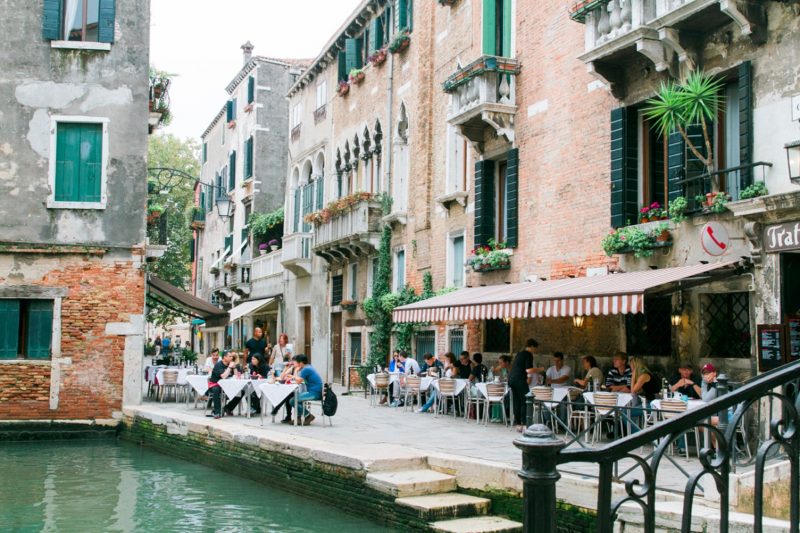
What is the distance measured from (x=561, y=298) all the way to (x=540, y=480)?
963 cm

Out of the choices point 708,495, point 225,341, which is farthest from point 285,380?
point 225,341

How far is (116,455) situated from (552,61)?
10345mm

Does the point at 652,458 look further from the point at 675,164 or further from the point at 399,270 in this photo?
the point at 399,270

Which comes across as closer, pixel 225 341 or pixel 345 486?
pixel 345 486

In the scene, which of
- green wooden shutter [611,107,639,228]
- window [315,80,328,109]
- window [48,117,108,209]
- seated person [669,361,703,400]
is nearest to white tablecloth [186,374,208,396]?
window [48,117,108,209]

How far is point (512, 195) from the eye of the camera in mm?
16828

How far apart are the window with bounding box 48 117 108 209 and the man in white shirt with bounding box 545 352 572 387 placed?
31.7ft

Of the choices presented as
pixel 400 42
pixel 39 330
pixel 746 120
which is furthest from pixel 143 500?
pixel 400 42

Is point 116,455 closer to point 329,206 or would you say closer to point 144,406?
point 144,406

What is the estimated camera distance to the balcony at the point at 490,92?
16.6 meters

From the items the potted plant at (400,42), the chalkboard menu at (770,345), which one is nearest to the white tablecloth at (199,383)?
the potted plant at (400,42)

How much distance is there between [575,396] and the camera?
1312 centimetres

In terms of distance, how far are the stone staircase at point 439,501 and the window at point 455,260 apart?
972 centimetres

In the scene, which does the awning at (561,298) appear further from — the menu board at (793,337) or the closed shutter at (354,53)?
the closed shutter at (354,53)
